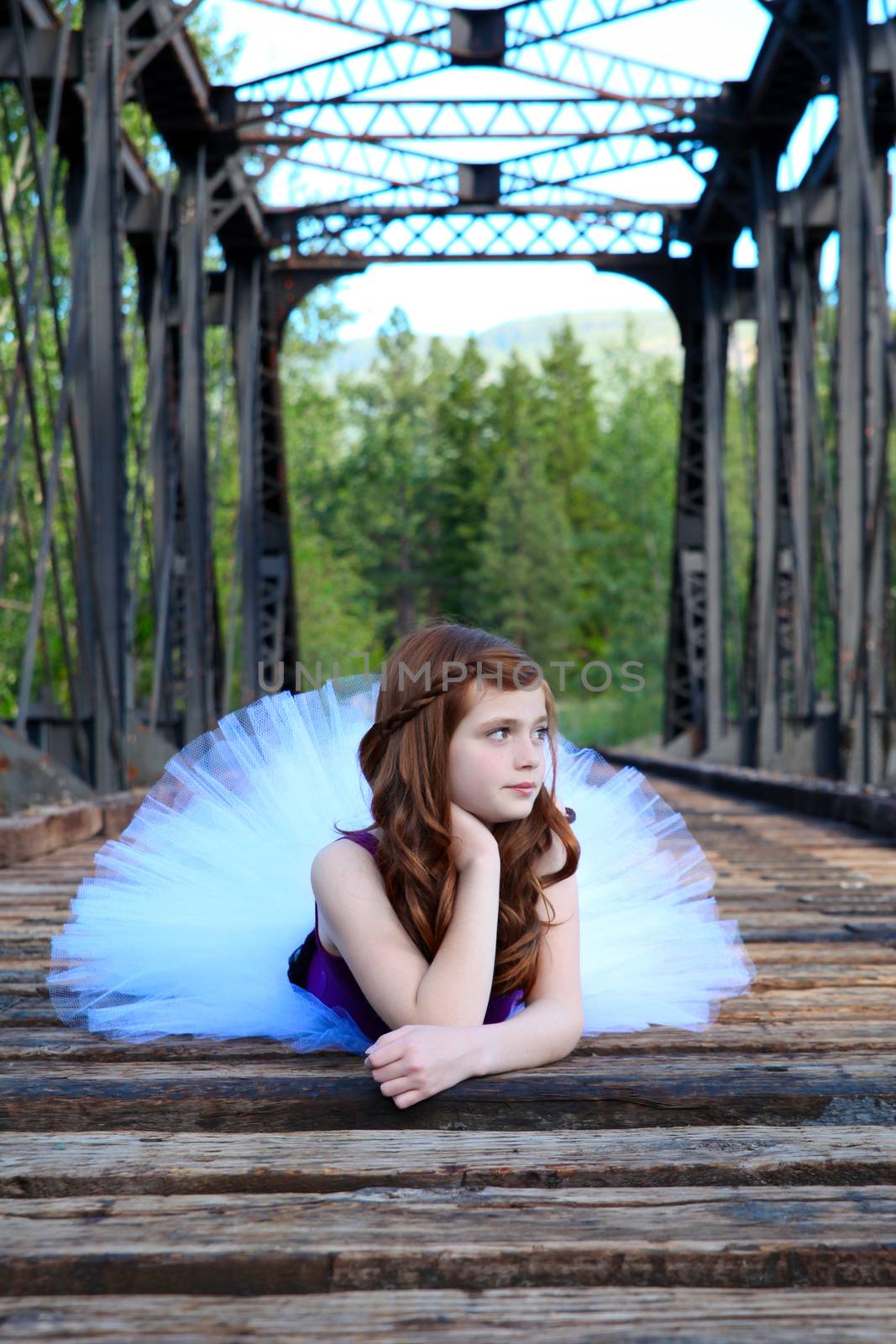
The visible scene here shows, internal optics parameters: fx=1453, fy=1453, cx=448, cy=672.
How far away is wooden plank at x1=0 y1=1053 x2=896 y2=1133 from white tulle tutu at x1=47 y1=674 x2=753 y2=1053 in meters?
0.36

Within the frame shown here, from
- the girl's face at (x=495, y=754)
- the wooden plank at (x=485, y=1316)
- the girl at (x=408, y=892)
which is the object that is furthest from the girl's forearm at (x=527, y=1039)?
the wooden plank at (x=485, y=1316)

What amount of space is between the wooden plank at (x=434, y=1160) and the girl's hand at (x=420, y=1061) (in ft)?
0.25

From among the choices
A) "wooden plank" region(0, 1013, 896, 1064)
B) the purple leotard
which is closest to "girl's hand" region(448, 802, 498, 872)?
the purple leotard

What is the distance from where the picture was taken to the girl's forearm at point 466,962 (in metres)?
2.17

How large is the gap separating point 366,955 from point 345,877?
12cm

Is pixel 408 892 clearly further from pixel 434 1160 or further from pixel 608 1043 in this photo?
pixel 434 1160

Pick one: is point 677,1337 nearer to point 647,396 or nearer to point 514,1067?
point 514,1067

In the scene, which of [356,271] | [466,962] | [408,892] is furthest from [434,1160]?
[356,271]

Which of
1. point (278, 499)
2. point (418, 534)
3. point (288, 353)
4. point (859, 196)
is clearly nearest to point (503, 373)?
point (418, 534)

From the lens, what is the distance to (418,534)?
51.5 meters

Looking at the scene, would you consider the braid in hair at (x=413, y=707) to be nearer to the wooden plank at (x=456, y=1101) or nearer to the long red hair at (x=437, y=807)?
the long red hair at (x=437, y=807)

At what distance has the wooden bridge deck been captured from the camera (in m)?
1.35

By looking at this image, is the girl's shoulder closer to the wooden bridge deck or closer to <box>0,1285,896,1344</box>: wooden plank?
the wooden bridge deck

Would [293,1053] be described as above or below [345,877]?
below
